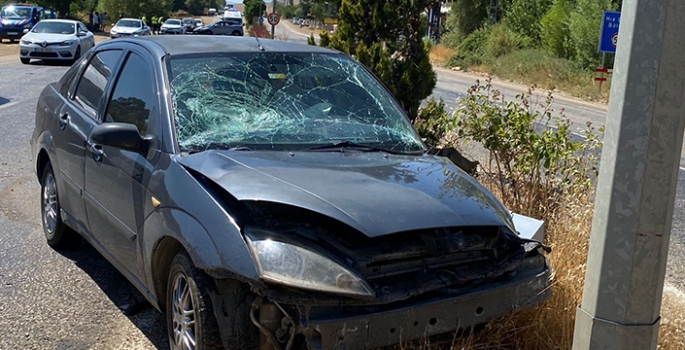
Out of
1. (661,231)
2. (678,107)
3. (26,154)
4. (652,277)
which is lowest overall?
(26,154)

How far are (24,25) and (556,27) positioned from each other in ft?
83.6

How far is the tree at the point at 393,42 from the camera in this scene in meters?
7.71

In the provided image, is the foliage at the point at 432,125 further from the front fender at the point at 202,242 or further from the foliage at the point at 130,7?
the foliage at the point at 130,7

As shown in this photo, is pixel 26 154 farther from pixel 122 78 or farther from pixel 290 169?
pixel 290 169

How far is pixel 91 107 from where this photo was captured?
515 centimetres

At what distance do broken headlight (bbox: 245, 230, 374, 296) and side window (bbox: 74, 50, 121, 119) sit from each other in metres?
2.32

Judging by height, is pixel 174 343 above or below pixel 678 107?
below

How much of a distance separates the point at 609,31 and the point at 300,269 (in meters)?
22.5

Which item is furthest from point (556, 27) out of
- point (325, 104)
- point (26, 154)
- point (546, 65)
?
point (325, 104)

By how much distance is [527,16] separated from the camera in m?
40.0

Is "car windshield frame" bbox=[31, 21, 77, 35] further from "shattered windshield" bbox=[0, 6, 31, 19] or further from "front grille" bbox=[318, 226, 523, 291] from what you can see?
"front grille" bbox=[318, 226, 523, 291]

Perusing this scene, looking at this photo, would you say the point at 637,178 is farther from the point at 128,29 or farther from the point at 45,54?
the point at 128,29

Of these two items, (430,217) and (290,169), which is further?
(290,169)

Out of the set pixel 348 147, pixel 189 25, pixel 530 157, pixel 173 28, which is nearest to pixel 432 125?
pixel 530 157
